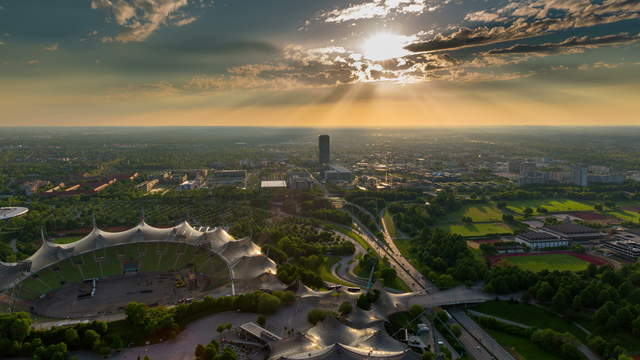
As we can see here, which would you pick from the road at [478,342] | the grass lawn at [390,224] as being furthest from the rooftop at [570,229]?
the road at [478,342]

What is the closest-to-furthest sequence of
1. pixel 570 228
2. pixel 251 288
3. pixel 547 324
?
1. pixel 547 324
2. pixel 251 288
3. pixel 570 228

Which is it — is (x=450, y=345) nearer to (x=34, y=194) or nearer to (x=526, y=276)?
(x=526, y=276)

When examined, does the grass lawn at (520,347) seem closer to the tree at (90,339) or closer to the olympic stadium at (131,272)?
the olympic stadium at (131,272)

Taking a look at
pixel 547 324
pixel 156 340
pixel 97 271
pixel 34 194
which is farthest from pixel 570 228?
pixel 34 194

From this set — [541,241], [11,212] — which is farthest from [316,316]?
[11,212]

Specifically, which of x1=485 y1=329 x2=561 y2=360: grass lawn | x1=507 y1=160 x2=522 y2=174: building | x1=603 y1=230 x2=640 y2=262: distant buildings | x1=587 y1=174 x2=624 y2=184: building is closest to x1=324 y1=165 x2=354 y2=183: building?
x1=507 y1=160 x2=522 y2=174: building

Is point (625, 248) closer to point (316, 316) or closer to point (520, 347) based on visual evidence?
point (520, 347)

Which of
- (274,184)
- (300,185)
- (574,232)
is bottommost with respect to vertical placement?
(574,232)
